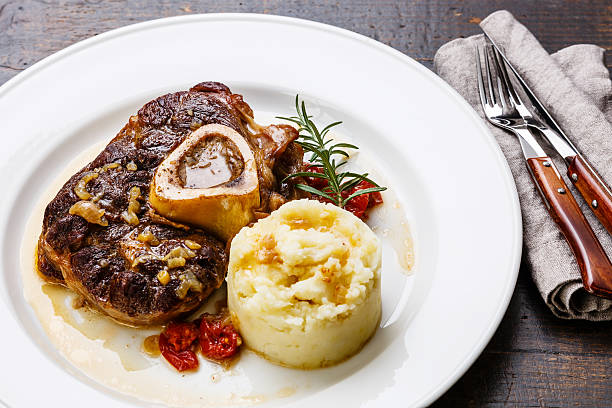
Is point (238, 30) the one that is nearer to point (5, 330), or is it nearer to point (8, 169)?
point (8, 169)

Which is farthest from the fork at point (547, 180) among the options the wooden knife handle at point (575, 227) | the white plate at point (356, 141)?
the white plate at point (356, 141)

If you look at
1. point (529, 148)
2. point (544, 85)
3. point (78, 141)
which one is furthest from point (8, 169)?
point (544, 85)

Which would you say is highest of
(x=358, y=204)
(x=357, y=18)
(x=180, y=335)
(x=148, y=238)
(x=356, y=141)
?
(x=357, y=18)

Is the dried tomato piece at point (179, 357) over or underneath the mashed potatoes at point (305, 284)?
underneath

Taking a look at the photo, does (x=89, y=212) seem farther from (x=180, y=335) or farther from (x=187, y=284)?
(x=180, y=335)

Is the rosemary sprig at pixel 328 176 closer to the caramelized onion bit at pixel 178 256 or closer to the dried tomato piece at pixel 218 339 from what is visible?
the caramelized onion bit at pixel 178 256

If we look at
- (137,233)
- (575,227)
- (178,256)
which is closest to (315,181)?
(178,256)
